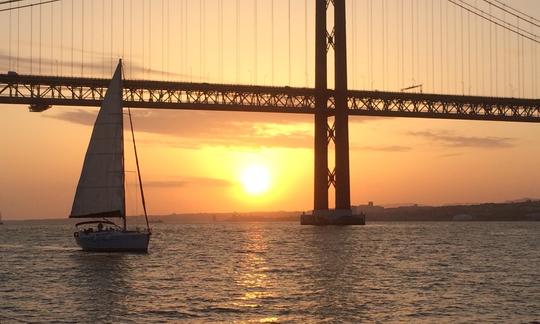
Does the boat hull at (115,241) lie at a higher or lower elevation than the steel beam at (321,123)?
lower

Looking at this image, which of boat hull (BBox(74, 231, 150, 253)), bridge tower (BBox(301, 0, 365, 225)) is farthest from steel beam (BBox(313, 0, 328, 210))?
boat hull (BBox(74, 231, 150, 253))

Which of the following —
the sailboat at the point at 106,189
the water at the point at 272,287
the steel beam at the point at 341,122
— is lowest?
the water at the point at 272,287

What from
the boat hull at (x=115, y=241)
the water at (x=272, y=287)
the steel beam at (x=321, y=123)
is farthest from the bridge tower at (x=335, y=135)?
the boat hull at (x=115, y=241)

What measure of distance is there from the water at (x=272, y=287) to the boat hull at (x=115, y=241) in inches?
24.4

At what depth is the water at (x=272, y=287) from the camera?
2620cm

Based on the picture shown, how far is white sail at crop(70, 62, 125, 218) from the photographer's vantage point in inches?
1925

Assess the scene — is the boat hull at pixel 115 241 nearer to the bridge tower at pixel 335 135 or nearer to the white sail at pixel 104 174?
the white sail at pixel 104 174

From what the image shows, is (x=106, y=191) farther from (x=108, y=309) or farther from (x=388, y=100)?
(x=388, y=100)

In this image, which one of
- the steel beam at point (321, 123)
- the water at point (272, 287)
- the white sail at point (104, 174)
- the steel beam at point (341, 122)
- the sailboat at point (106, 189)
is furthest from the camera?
the steel beam at point (321, 123)

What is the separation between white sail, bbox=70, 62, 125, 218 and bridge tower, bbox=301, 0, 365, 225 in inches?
1858

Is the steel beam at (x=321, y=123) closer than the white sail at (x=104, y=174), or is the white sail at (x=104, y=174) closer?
the white sail at (x=104, y=174)

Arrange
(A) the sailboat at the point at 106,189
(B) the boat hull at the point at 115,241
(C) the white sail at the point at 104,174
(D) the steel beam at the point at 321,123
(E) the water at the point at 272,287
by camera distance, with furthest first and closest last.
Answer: (D) the steel beam at the point at 321,123, (C) the white sail at the point at 104,174, (A) the sailboat at the point at 106,189, (B) the boat hull at the point at 115,241, (E) the water at the point at 272,287

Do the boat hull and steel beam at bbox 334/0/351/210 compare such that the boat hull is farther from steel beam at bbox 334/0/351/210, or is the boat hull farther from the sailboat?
steel beam at bbox 334/0/351/210

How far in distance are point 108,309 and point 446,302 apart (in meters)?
10.8
